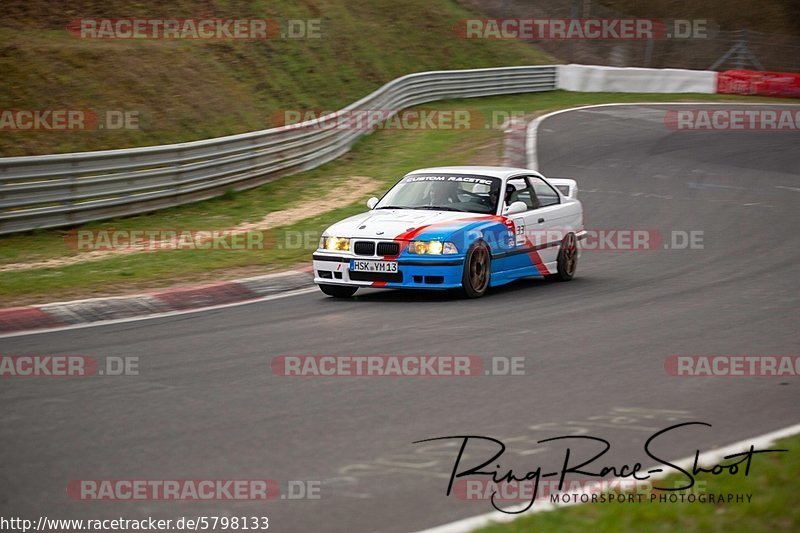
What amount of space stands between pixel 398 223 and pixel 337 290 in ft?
3.31

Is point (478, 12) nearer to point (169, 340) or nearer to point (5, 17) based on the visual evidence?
point (5, 17)

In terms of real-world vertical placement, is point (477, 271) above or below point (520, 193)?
below

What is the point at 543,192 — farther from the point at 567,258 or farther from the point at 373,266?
the point at 373,266

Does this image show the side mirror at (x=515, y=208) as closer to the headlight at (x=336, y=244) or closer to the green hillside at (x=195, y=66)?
the headlight at (x=336, y=244)

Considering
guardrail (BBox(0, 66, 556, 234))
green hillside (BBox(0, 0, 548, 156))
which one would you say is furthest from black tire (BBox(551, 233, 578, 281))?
green hillside (BBox(0, 0, 548, 156))

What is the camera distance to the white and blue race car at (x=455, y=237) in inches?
423

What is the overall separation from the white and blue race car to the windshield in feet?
0.04

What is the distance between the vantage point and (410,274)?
10766mm

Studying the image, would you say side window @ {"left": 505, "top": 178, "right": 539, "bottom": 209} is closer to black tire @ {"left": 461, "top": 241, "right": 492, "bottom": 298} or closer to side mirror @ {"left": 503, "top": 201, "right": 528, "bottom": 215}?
side mirror @ {"left": 503, "top": 201, "right": 528, "bottom": 215}

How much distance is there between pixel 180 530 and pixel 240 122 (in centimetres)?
2237

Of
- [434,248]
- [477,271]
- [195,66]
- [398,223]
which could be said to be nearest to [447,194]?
[398,223]

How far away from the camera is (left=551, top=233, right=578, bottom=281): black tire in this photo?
1270cm

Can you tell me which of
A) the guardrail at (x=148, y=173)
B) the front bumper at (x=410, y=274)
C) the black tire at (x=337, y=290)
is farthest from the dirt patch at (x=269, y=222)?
the front bumper at (x=410, y=274)

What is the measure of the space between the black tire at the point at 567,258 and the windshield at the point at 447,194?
1.39 metres
